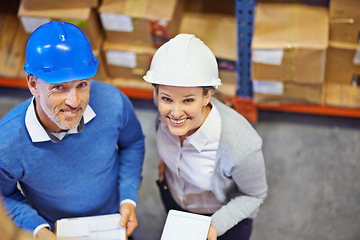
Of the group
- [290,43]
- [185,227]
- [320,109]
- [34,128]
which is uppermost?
[34,128]

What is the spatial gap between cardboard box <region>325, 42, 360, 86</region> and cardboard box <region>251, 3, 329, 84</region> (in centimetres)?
18

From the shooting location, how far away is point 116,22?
10.9 feet

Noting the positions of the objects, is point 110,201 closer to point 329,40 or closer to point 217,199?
point 217,199

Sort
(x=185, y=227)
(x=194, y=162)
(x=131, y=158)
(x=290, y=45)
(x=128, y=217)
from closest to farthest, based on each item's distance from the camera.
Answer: (x=185, y=227), (x=194, y=162), (x=128, y=217), (x=131, y=158), (x=290, y=45)

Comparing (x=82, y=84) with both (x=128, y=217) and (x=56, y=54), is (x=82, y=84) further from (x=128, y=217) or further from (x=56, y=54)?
(x=128, y=217)

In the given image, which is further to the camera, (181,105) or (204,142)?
(204,142)

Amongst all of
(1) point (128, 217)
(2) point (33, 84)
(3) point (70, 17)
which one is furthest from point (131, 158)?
(3) point (70, 17)

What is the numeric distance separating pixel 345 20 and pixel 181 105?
1.98m

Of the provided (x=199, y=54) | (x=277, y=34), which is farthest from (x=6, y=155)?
(x=277, y=34)

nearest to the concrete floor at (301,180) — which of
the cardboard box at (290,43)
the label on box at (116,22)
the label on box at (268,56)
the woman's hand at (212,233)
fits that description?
the cardboard box at (290,43)

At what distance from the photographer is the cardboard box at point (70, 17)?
324 cm

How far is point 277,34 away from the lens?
3.18m

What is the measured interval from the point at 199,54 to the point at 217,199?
0.74m

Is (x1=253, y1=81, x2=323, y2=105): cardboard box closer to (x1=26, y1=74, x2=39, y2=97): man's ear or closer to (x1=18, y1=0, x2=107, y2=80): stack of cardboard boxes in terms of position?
(x1=18, y1=0, x2=107, y2=80): stack of cardboard boxes
